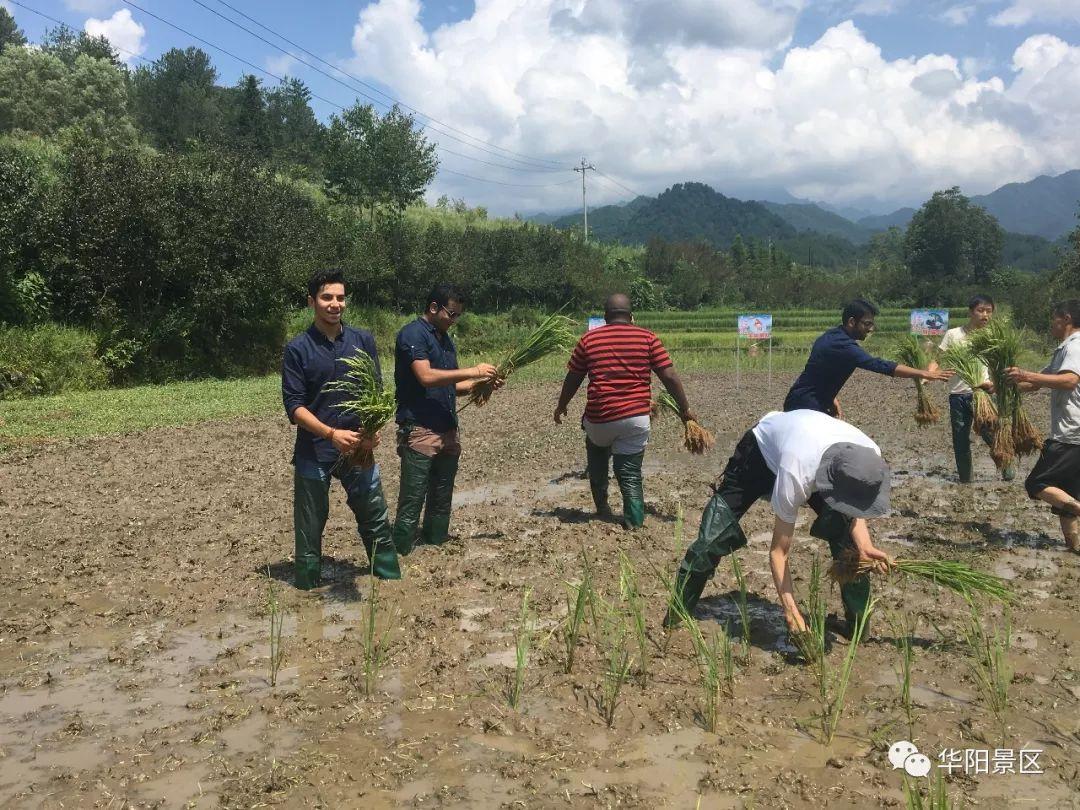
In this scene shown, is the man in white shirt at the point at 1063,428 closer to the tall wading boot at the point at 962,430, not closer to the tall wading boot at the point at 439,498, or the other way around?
the tall wading boot at the point at 962,430

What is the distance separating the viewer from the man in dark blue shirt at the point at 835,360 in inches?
216

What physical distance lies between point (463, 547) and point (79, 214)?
1618 centimetres

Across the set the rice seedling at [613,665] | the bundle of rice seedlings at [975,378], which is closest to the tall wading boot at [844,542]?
the rice seedling at [613,665]

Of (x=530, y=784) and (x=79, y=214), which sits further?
(x=79, y=214)

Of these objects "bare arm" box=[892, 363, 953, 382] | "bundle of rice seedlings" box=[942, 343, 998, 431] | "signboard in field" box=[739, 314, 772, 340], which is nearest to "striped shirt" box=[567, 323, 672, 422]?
"bare arm" box=[892, 363, 953, 382]

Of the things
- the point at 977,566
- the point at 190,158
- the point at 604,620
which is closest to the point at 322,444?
the point at 604,620

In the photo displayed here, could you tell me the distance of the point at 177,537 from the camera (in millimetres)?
6590

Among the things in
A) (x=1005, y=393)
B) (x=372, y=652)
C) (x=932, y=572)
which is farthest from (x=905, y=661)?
(x=1005, y=393)

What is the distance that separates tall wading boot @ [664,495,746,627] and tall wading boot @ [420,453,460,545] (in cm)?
188

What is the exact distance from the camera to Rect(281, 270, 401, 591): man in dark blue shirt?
4793 mm

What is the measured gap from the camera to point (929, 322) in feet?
49.2

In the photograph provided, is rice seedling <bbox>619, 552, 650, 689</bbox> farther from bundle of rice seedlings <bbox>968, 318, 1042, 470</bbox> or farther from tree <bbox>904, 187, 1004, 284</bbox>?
tree <bbox>904, 187, 1004, 284</bbox>

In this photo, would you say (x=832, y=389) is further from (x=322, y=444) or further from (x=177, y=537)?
(x=177, y=537)

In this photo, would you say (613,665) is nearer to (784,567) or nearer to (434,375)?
(784,567)
